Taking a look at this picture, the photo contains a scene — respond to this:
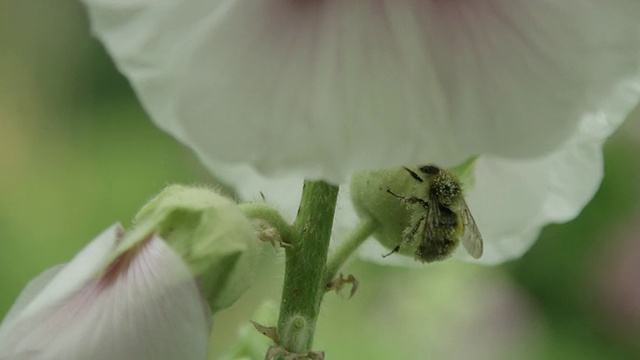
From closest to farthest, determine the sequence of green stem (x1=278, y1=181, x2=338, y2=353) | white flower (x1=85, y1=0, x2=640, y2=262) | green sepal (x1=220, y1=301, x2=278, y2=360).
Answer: white flower (x1=85, y1=0, x2=640, y2=262), green stem (x1=278, y1=181, x2=338, y2=353), green sepal (x1=220, y1=301, x2=278, y2=360)

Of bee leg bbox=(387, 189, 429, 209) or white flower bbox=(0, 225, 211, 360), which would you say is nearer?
white flower bbox=(0, 225, 211, 360)

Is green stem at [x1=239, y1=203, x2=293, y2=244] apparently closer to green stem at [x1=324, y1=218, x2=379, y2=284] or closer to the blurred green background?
green stem at [x1=324, y1=218, x2=379, y2=284]

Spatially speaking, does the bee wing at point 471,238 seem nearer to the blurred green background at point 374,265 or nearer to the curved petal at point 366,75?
the curved petal at point 366,75

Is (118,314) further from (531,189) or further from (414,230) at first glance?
(531,189)

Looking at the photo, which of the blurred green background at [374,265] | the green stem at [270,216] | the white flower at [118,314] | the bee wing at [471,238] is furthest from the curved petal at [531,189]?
the blurred green background at [374,265]

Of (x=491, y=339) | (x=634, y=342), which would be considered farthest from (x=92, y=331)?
(x=634, y=342)

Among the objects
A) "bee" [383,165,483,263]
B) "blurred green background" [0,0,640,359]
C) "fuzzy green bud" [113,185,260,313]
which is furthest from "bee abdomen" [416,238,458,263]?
"blurred green background" [0,0,640,359]
